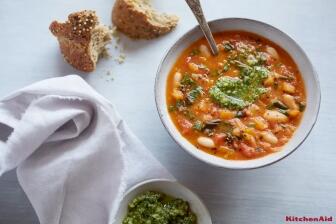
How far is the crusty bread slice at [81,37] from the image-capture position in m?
3.29

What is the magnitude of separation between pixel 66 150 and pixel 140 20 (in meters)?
0.89

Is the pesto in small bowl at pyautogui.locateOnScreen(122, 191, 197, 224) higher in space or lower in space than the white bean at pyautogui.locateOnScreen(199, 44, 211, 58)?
lower

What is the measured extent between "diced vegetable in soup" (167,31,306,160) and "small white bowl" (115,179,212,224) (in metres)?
0.26

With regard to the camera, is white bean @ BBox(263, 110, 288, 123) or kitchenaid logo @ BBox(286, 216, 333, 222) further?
kitchenaid logo @ BBox(286, 216, 333, 222)

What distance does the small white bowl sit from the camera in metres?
3.13

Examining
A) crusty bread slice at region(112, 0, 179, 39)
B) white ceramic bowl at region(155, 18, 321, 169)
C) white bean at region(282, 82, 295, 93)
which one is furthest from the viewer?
crusty bread slice at region(112, 0, 179, 39)

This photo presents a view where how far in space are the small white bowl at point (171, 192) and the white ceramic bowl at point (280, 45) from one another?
0.78ft

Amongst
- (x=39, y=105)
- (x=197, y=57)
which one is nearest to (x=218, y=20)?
(x=197, y=57)

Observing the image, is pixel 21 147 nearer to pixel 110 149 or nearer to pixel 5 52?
pixel 110 149

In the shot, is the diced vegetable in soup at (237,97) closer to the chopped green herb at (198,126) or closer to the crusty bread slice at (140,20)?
the chopped green herb at (198,126)

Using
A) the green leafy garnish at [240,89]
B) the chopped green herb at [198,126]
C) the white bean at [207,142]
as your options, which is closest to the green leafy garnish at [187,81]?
the green leafy garnish at [240,89]

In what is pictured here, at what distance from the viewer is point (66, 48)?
3.37 meters

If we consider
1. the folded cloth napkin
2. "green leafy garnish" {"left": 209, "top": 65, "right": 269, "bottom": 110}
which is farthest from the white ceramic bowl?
the folded cloth napkin

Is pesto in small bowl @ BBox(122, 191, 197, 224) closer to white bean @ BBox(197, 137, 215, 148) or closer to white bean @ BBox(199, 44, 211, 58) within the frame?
white bean @ BBox(197, 137, 215, 148)
